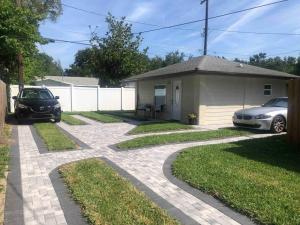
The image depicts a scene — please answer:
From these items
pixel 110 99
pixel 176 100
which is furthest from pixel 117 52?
pixel 176 100

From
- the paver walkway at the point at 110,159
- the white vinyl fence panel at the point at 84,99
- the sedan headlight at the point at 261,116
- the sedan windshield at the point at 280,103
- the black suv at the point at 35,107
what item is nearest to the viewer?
the paver walkway at the point at 110,159

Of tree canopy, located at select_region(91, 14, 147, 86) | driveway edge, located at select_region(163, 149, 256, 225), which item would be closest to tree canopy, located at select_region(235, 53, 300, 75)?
tree canopy, located at select_region(91, 14, 147, 86)

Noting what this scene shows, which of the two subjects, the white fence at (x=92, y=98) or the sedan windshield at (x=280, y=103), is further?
the white fence at (x=92, y=98)

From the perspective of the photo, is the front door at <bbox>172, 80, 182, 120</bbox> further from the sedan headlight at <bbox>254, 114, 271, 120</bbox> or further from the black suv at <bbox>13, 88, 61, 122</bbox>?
the black suv at <bbox>13, 88, 61, 122</bbox>

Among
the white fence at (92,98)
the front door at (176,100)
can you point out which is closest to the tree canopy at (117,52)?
the white fence at (92,98)

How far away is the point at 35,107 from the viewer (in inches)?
607

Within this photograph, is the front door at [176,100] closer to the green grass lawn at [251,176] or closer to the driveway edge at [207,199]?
the green grass lawn at [251,176]

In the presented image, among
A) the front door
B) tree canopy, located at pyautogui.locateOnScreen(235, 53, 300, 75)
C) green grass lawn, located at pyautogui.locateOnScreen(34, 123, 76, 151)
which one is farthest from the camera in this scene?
tree canopy, located at pyautogui.locateOnScreen(235, 53, 300, 75)

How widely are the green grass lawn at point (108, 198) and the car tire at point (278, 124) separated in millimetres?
7677

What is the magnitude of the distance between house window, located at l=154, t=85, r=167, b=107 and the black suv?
5.81 m

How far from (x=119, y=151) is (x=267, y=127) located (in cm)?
609

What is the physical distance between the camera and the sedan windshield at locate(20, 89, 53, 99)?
16516 mm

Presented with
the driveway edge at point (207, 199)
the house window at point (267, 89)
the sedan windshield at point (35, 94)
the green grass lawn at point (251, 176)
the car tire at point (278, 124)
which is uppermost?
the house window at point (267, 89)

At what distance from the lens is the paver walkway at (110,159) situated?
14.9ft
